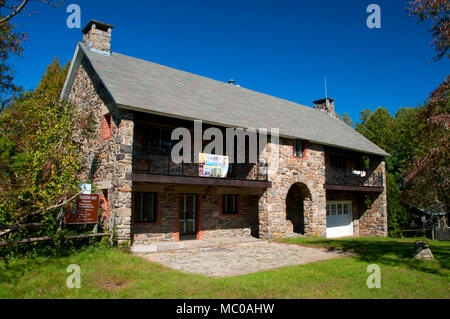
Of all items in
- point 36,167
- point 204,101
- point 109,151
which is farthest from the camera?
point 204,101

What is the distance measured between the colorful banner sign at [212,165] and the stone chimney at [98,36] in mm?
6918

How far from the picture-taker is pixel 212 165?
14.0 meters

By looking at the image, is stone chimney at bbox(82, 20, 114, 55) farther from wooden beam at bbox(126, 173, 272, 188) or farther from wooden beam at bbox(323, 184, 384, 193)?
wooden beam at bbox(323, 184, 384, 193)

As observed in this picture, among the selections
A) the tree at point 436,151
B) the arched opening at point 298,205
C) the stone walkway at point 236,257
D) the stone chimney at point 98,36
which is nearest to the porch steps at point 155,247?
the stone walkway at point 236,257

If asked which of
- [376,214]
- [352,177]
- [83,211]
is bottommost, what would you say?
[376,214]

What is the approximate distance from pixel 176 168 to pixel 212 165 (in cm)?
153

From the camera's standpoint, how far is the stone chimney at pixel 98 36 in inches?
586

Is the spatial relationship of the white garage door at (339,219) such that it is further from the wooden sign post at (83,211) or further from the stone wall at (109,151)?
the wooden sign post at (83,211)

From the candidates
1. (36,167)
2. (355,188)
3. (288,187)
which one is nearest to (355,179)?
(355,188)

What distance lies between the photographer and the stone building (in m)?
11.5

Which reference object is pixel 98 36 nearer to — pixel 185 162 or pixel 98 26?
pixel 98 26

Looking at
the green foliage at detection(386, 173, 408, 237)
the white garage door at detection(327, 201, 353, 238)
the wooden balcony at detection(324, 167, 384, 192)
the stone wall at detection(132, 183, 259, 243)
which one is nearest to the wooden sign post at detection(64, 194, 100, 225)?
the stone wall at detection(132, 183, 259, 243)

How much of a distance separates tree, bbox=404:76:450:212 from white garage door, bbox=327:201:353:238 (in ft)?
36.8
